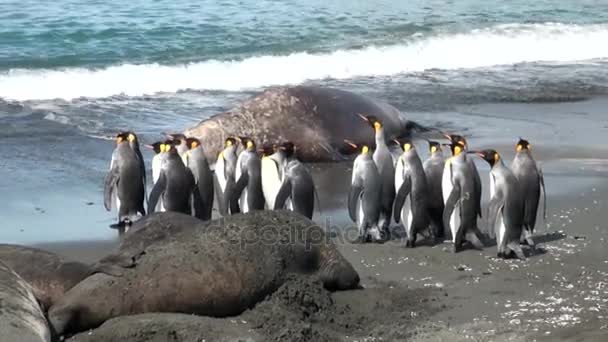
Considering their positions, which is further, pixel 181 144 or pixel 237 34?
pixel 237 34

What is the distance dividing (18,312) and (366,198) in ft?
13.1

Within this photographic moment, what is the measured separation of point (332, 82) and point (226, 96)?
2464 mm

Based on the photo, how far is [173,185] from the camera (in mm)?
9969

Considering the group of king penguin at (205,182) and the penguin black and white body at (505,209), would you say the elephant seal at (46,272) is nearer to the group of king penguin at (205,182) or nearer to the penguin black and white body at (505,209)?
the group of king penguin at (205,182)

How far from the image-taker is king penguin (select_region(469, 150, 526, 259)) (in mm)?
8805

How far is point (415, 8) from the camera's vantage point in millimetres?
30656

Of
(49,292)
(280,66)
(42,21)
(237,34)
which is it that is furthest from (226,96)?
(49,292)

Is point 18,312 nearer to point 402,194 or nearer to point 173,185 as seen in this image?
point 173,185

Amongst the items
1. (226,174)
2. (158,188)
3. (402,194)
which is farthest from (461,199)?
(158,188)

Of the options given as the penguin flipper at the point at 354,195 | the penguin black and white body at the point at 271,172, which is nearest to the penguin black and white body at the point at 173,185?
the penguin black and white body at the point at 271,172

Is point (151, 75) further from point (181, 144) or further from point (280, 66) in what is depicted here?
point (181, 144)

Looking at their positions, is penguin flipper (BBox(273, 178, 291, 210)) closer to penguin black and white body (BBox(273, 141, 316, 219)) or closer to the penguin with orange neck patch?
penguin black and white body (BBox(273, 141, 316, 219))

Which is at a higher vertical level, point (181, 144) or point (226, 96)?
point (181, 144)

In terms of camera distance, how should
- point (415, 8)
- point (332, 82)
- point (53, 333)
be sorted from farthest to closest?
point (415, 8)
point (332, 82)
point (53, 333)
